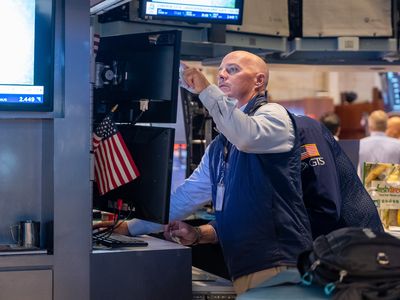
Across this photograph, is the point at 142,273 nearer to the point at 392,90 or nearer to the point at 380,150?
the point at 380,150

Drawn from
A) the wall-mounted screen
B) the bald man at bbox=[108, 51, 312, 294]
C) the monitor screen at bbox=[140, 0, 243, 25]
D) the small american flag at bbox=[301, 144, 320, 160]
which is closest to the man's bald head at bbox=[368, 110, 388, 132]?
the wall-mounted screen

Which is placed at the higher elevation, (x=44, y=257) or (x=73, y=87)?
(x=73, y=87)

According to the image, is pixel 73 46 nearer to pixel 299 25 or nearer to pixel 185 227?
pixel 185 227

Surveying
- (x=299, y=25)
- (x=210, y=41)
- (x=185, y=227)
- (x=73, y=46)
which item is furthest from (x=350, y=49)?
(x=73, y=46)

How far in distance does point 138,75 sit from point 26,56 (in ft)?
1.73

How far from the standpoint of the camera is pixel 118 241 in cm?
337

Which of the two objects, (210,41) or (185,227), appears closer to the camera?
(185,227)

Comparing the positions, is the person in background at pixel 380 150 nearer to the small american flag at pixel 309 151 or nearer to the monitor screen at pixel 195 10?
the monitor screen at pixel 195 10

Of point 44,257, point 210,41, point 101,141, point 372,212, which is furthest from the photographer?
point 210,41

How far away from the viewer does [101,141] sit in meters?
3.44

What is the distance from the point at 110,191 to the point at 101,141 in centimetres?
28

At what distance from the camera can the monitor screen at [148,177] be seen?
A: 3.30m

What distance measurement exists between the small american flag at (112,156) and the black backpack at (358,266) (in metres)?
1.14

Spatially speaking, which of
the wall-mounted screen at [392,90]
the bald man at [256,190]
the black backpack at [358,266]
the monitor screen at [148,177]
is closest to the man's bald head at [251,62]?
the bald man at [256,190]
